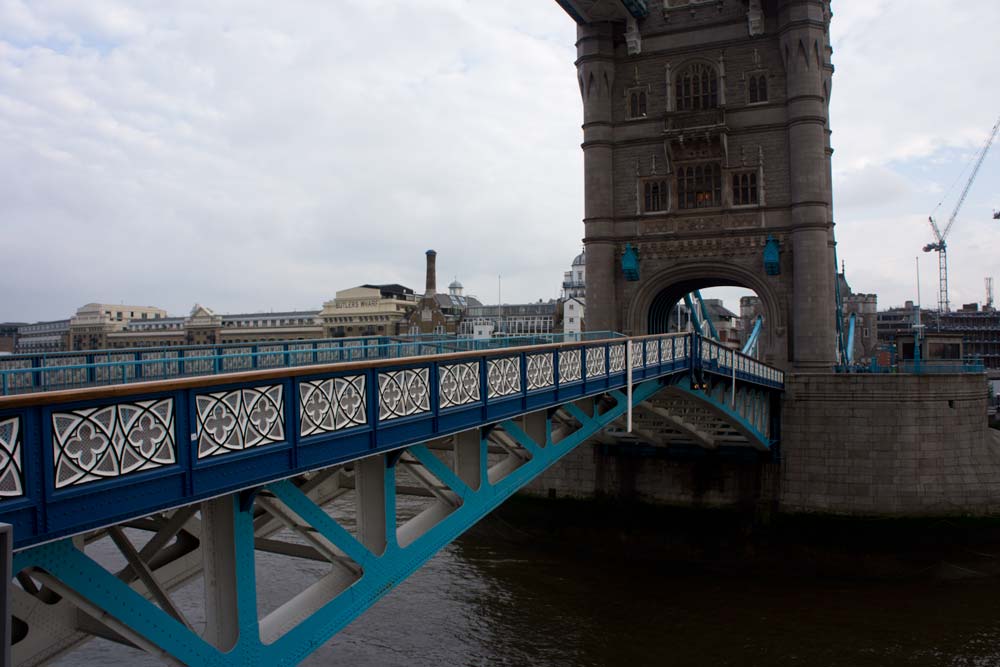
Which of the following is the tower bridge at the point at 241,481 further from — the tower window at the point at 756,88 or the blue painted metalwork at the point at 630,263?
the tower window at the point at 756,88

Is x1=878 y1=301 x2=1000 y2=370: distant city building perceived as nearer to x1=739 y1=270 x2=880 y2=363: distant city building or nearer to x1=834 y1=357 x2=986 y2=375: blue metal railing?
x1=739 y1=270 x2=880 y2=363: distant city building

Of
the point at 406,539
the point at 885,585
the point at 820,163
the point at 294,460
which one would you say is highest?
the point at 820,163

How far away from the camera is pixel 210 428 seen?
626cm

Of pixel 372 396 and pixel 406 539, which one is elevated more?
pixel 372 396

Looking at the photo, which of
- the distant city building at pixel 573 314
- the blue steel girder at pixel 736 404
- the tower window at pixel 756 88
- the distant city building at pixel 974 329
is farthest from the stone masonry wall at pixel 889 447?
the distant city building at pixel 573 314

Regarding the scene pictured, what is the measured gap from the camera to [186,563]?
1007cm

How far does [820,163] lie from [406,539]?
26.9 metres

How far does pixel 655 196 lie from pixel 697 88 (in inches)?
193

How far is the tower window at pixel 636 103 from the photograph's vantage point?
109 ft

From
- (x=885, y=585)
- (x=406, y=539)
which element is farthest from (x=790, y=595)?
(x=406, y=539)

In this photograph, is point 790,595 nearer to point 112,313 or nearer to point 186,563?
point 186,563

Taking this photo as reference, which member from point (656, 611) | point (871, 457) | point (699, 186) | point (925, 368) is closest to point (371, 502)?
point (656, 611)

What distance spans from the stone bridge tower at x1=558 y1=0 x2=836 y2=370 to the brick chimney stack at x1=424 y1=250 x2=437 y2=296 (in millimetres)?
72979

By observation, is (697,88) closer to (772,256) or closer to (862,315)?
(772,256)
